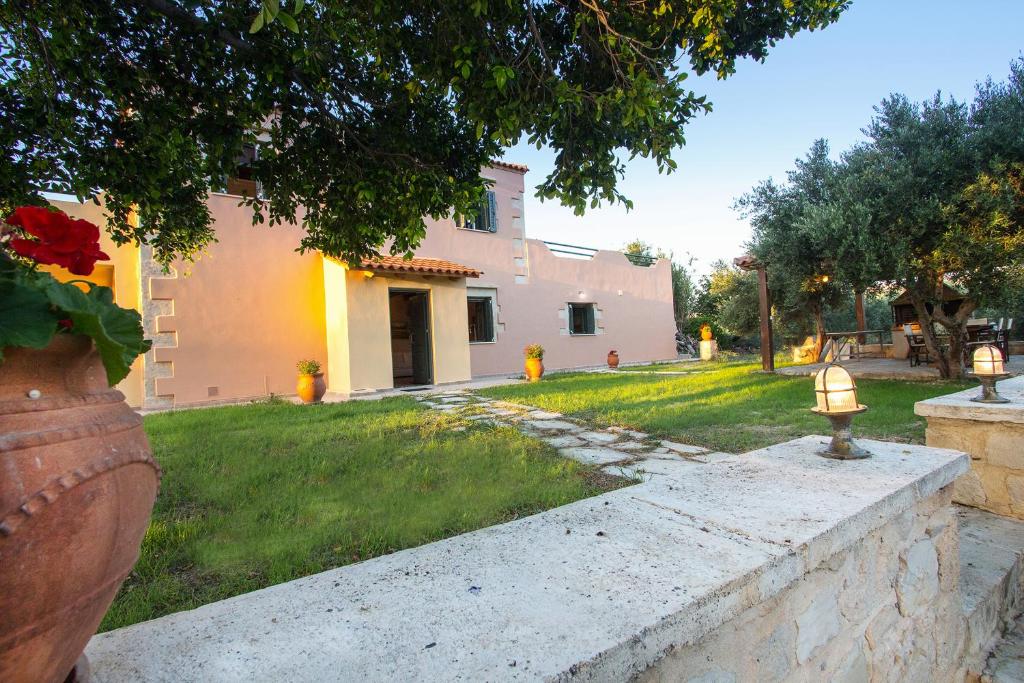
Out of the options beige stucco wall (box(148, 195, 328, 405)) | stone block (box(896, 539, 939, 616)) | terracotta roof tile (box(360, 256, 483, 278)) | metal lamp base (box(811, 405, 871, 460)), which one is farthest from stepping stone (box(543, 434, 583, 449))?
beige stucco wall (box(148, 195, 328, 405))

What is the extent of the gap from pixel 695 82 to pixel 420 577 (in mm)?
3252

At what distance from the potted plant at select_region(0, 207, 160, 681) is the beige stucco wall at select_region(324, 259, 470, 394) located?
8.10 m

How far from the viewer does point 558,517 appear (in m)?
1.58

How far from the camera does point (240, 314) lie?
866cm

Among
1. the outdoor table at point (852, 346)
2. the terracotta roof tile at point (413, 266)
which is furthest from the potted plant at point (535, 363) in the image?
the outdoor table at point (852, 346)

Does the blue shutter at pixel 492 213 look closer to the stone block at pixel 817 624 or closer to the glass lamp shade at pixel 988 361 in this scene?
the glass lamp shade at pixel 988 361

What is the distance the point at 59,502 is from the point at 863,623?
2175 mm

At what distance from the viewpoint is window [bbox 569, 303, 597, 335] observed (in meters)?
14.1

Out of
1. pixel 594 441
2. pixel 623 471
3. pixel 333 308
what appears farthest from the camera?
pixel 333 308

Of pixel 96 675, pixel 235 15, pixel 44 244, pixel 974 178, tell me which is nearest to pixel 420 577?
pixel 96 675

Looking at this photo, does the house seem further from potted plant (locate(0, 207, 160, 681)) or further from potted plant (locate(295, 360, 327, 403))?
potted plant (locate(0, 207, 160, 681))

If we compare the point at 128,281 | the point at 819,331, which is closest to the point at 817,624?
the point at 128,281

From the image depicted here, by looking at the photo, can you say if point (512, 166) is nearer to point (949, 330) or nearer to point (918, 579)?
point (949, 330)

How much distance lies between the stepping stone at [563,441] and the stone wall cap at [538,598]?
264 cm
